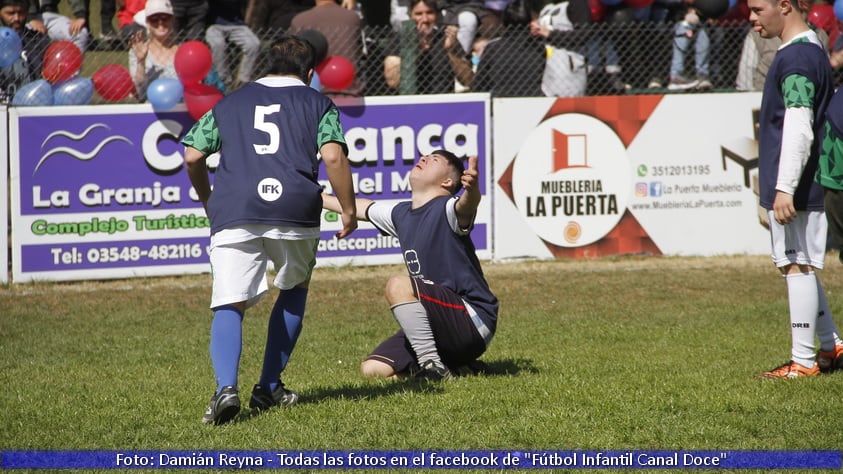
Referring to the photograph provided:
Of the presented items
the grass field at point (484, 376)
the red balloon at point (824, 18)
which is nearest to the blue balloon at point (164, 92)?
the grass field at point (484, 376)

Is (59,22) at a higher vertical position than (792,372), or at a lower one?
higher

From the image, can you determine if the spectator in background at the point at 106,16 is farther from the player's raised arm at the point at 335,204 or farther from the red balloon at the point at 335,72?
the player's raised arm at the point at 335,204

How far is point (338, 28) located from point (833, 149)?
Answer: 6.34 m

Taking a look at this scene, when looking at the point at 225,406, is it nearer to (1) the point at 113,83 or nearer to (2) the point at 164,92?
(2) the point at 164,92

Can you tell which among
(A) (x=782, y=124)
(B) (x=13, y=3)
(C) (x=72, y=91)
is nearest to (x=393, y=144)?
(C) (x=72, y=91)

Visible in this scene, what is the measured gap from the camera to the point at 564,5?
496 inches

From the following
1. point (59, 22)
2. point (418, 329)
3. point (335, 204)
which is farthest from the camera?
point (59, 22)

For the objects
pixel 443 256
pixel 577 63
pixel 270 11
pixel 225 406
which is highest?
pixel 270 11

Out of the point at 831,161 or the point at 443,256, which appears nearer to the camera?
the point at 831,161

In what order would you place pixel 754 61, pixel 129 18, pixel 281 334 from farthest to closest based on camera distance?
pixel 129 18, pixel 754 61, pixel 281 334

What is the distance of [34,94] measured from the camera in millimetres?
10117

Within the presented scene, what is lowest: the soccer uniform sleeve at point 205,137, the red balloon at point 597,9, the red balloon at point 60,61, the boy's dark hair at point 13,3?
the soccer uniform sleeve at point 205,137

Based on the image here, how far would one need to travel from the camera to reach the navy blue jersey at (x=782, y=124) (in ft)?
19.0

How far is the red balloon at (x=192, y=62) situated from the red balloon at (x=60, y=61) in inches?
39.0
